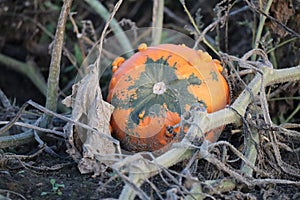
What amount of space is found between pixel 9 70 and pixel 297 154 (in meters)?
2.13

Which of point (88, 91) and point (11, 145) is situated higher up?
point (88, 91)

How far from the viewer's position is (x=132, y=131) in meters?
2.20

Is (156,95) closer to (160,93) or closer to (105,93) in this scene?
(160,93)

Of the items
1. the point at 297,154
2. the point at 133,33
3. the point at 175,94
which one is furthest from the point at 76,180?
the point at 133,33

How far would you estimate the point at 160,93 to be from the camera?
7.26 feet

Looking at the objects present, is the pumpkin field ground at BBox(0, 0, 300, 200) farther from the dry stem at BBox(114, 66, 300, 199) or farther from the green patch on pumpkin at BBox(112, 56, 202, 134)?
the green patch on pumpkin at BBox(112, 56, 202, 134)

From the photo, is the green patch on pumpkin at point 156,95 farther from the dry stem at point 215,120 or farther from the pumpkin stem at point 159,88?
the dry stem at point 215,120

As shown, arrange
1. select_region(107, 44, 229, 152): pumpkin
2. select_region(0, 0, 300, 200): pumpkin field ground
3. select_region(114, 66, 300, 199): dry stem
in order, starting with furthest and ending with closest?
select_region(107, 44, 229, 152): pumpkin
select_region(0, 0, 300, 200): pumpkin field ground
select_region(114, 66, 300, 199): dry stem

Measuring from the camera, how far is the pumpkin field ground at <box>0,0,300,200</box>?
1881mm

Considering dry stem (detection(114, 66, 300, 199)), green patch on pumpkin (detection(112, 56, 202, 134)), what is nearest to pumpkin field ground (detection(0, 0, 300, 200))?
dry stem (detection(114, 66, 300, 199))

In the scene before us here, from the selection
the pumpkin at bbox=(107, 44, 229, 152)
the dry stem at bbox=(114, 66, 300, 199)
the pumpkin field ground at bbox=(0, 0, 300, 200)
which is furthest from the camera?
the pumpkin at bbox=(107, 44, 229, 152)

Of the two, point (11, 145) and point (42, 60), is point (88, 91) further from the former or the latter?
point (42, 60)

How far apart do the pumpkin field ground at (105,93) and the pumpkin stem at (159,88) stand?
25 centimetres

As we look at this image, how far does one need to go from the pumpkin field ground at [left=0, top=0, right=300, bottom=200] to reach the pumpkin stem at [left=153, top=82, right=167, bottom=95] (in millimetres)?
246
